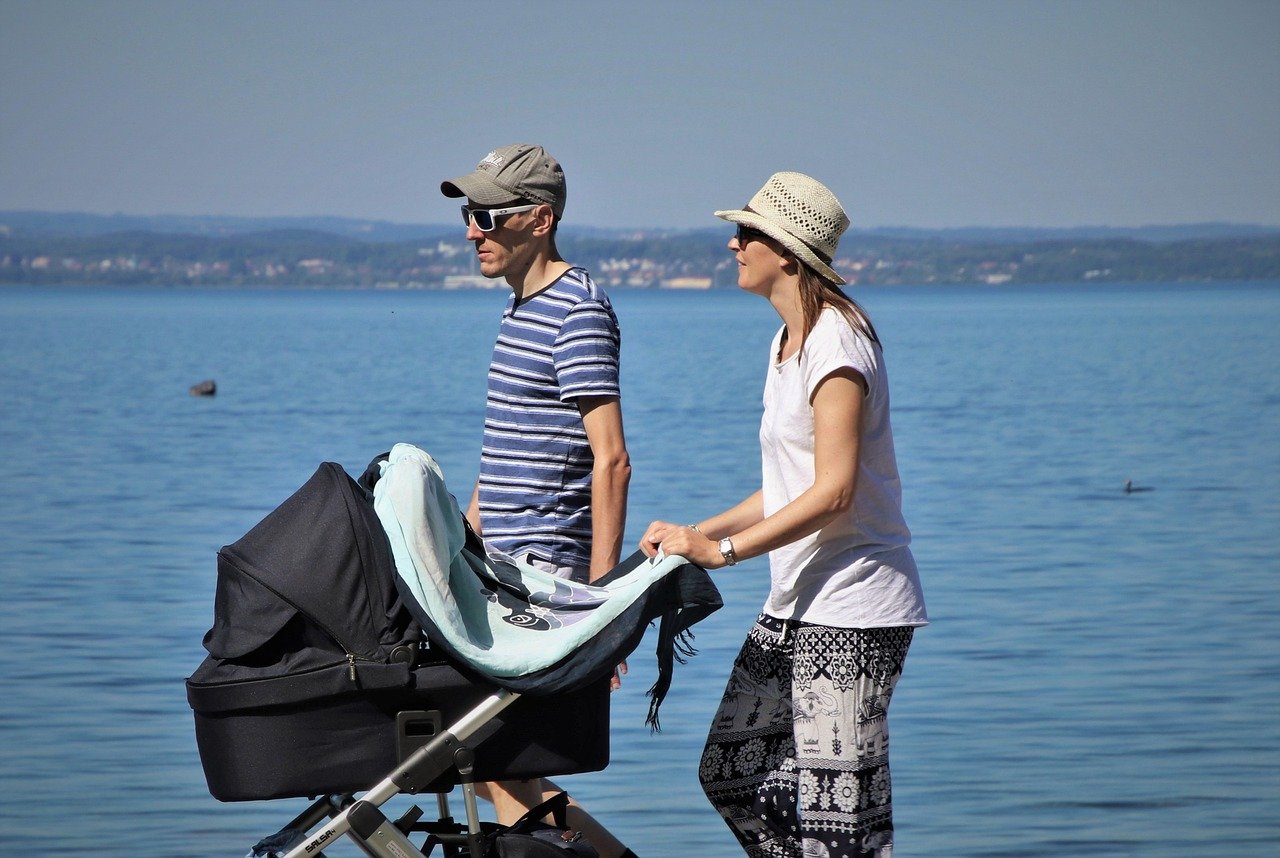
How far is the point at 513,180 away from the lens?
3906 mm

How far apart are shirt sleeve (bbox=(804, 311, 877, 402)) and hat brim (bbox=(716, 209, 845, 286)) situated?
111mm

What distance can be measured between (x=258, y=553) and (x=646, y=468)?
593 inches

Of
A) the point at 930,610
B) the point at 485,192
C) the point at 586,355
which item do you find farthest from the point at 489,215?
the point at 930,610

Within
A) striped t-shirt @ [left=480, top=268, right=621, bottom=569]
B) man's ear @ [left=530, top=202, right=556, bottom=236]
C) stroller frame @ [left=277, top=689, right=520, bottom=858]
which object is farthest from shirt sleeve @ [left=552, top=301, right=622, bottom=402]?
stroller frame @ [left=277, top=689, right=520, bottom=858]

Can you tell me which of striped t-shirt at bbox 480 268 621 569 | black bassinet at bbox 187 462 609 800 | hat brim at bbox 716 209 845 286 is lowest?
black bassinet at bbox 187 462 609 800

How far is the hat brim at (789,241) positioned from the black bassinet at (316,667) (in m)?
0.97

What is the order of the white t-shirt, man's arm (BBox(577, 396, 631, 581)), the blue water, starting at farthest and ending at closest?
the blue water
man's arm (BBox(577, 396, 631, 581))
the white t-shirt

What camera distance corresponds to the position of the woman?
3.33 metres

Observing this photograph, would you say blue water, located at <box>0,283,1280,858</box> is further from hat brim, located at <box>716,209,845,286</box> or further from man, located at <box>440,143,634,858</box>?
hat brim, located at <box>716,209,845,286</box>

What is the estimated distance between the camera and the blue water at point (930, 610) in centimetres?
576

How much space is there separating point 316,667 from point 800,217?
1.31 metres

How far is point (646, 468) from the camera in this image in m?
18.1

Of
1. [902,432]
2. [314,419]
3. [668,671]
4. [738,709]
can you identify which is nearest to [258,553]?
[668,671]

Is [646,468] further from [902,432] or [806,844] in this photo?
[806,844]
